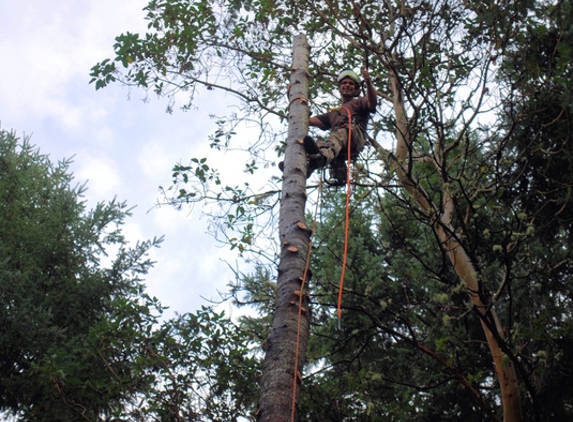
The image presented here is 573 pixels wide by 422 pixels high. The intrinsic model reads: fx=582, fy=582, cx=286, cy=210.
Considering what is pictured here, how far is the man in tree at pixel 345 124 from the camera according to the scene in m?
5.45

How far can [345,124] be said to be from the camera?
19.7ft

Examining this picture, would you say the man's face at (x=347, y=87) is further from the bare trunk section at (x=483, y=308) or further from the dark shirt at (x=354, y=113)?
the bare trunk section at (x=483, y=308)

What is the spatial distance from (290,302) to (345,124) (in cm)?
293

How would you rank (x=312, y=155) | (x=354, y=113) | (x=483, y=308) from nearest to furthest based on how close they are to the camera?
(x=312, y=155)
(x=483, y=308)
(x=354, y=113)

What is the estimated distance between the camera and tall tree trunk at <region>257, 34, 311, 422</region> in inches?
119

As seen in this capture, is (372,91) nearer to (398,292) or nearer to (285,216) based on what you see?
(285,216)

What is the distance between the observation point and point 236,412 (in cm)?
598

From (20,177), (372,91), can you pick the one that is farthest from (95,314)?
(372,91)

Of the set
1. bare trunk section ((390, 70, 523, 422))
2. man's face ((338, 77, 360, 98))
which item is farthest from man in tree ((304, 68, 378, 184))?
bare trunk section ((390, 70, 523, 422))

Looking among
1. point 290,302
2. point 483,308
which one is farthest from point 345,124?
point 290,302

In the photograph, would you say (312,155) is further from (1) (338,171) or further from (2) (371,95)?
(2) (371,95)

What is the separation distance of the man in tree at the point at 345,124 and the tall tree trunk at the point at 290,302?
21.4 inches

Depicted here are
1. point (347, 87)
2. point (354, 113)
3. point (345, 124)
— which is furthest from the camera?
point (347, 87)

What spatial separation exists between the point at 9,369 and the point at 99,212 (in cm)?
311
